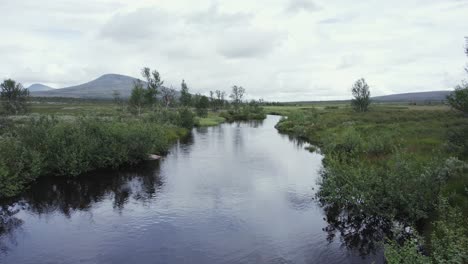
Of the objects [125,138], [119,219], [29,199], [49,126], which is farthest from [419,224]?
[49,126]

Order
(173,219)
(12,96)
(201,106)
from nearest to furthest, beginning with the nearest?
1. (173,219)
2. (12,96)
3. (201,106)

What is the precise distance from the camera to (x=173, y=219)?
2523 cm

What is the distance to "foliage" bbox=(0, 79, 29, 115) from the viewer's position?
272 feet

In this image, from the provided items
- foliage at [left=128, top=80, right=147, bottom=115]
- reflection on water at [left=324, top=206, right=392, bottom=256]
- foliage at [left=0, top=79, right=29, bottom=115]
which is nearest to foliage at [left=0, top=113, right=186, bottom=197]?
reflection on water at [left=324, top=206, right=392, bottom=256]

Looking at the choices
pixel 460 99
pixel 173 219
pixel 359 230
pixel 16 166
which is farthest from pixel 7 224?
pixel 460 99

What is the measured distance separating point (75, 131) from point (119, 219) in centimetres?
2051

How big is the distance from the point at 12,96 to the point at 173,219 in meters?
81.3

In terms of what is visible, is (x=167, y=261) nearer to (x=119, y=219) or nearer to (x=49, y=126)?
(x=119, y=219)

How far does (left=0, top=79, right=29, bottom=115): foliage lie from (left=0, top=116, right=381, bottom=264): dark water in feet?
203

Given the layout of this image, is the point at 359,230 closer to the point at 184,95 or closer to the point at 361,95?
the point at 361,95

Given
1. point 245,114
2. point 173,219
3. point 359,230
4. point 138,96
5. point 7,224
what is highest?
point 138,96

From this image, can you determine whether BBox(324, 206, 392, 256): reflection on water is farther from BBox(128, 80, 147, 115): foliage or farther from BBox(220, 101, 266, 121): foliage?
BBox(220, 101, 266, 121): foliage

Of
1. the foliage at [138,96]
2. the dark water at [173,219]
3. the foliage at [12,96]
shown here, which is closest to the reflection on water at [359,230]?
the dark water at [173,219]

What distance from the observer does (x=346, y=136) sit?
4794 centimetres
